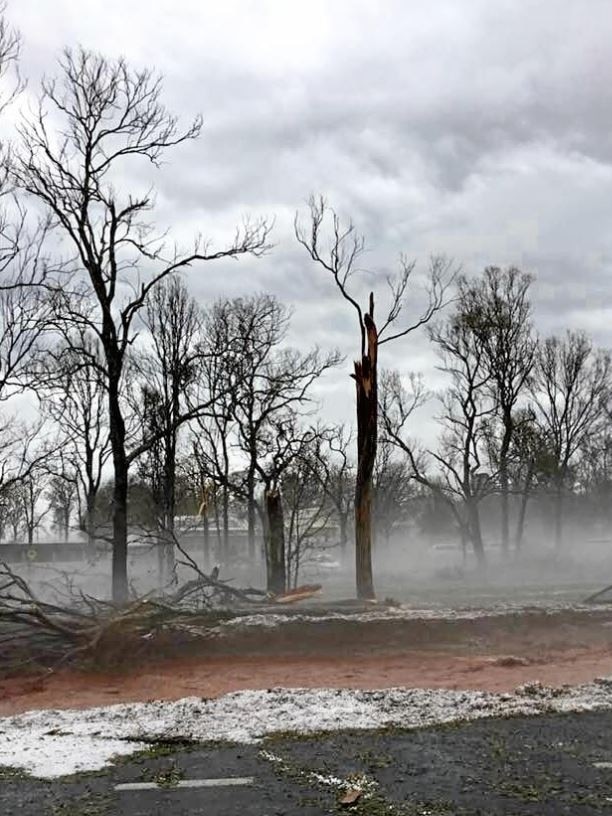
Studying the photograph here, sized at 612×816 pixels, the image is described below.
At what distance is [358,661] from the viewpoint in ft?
42.5

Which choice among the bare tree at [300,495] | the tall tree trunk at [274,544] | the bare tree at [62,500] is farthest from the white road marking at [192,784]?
the bare tree at [62,500]

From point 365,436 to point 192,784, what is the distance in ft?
45.6

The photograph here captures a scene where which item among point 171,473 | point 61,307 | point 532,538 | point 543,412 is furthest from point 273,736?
point 532,538

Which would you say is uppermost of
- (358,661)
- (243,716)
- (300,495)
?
(300,495)

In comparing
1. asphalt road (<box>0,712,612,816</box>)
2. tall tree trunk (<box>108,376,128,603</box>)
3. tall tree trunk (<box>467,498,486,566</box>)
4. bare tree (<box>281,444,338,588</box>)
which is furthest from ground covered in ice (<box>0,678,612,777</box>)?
tall tree trunk (<box>467,498,486,566</box>)

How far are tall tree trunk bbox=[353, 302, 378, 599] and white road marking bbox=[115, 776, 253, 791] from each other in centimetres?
1321

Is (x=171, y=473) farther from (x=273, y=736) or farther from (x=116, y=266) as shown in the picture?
(x=273, y=736)

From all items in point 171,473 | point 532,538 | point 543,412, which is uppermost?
point 543,412

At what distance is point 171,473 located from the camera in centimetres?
3017

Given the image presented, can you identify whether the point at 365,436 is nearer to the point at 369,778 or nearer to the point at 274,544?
the point at 274,544

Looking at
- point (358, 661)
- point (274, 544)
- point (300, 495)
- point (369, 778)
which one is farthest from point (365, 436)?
point (369, 778)

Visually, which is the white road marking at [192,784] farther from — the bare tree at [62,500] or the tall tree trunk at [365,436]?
the bare tree at [62,500]

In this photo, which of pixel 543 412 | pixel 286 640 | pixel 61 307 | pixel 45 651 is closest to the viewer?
pixel 45 651

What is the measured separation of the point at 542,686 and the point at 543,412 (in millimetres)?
38192
